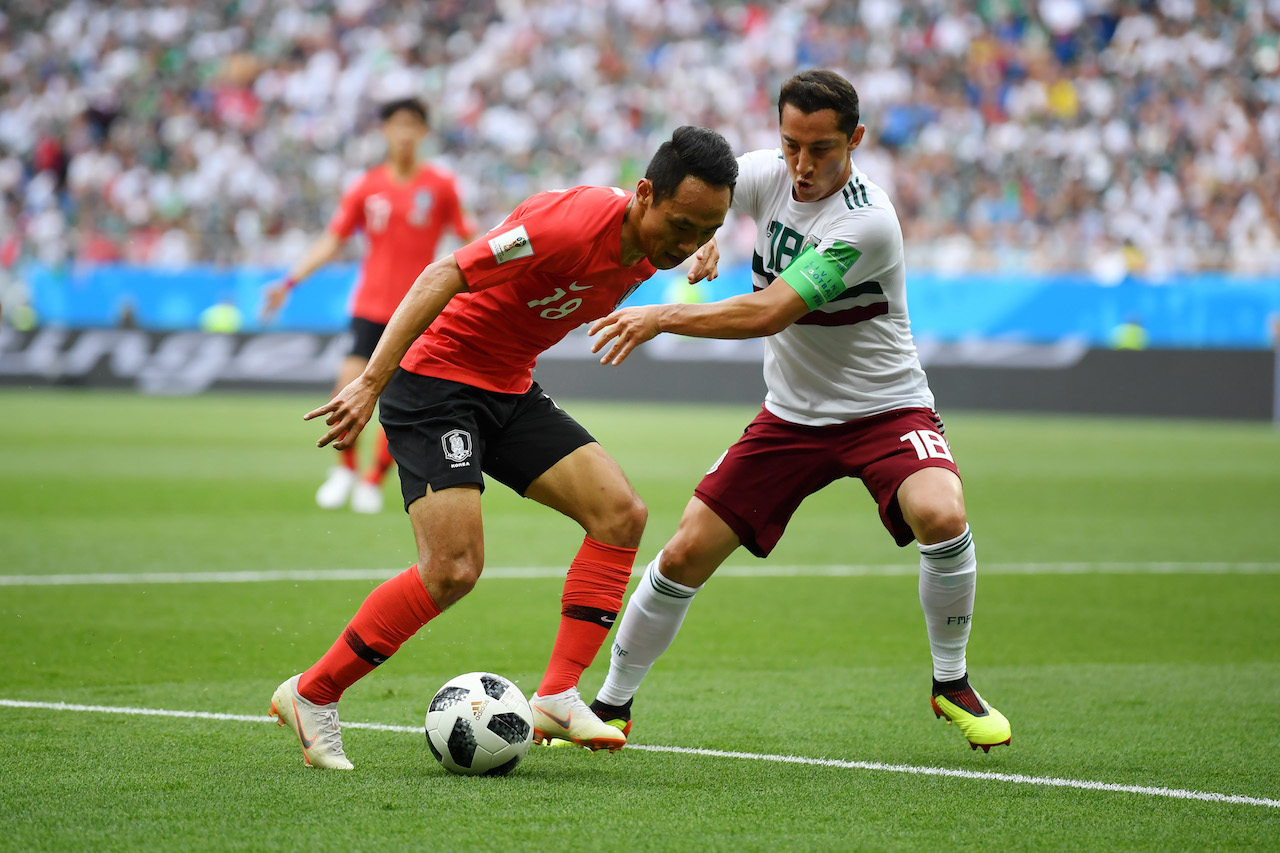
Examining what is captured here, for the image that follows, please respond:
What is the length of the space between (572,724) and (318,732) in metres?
0.78

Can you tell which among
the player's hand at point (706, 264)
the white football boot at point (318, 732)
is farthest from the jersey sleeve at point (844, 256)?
the white football boot at point (318, 732)

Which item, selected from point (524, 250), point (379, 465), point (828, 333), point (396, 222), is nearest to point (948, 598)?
point (828, 333)

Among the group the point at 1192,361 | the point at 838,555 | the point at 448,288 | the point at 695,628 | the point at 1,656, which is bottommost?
the point at 1192,361

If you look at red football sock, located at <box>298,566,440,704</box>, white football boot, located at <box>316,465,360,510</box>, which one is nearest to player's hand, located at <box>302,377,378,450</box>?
red football sock, located at <box>298,566,440,704</box>

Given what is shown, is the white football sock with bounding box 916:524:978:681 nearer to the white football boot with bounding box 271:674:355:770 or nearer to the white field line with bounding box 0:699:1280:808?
the white field line with bounding box 0:699:1280:808

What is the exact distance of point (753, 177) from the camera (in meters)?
5.02

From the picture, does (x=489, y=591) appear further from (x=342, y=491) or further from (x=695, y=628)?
(x=342, y=491)

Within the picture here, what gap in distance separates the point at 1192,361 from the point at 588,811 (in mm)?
18113

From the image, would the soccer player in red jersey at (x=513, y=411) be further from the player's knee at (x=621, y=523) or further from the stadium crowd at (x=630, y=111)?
the stadium crowd at (x=630, y=111)

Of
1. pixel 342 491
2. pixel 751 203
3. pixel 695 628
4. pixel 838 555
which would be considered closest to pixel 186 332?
pixel 342 491

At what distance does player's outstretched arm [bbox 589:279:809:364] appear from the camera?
4.04 m

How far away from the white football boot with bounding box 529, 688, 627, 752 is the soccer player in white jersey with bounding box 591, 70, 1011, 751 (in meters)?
0.25

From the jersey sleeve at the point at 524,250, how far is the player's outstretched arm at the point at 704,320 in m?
0.24

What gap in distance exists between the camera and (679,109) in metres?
27.0
